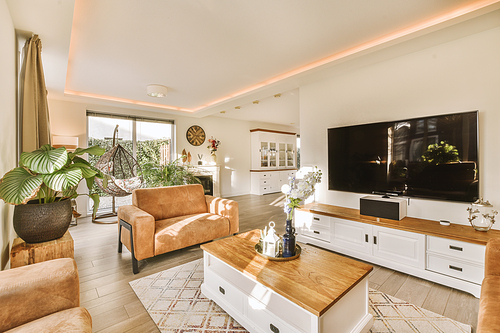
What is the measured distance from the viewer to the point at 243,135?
782 centimetres

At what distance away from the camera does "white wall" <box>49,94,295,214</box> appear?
466 centimetres

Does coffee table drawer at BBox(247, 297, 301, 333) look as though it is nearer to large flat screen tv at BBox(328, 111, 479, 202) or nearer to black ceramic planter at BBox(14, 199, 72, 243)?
black ceramic planter at BBox(14, 199, 72, 243)

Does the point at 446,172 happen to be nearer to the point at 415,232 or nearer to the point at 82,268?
the point at 415,232

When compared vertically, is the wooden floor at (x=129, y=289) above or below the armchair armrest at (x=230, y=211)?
below

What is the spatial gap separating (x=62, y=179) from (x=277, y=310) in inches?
60.1

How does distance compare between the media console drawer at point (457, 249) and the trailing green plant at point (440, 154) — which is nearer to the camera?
the media console drawer at point (457, 249)

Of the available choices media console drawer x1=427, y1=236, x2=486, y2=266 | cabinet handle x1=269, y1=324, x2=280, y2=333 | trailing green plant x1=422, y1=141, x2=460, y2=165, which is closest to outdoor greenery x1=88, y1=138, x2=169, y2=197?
cabinet handle x1=269, y1=324, x2=280, y2=333

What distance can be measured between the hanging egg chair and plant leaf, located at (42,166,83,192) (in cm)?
300

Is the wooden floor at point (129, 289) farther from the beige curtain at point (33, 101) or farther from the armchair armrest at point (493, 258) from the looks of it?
the beige curtain at point (33, 101)

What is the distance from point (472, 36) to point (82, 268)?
4773 millimetres

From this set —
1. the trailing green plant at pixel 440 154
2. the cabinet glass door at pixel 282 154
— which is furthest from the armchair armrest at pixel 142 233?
the cabinet glass door at pixel 282 154

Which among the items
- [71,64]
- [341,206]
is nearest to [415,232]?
[341,206]

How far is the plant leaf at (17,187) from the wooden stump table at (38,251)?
0.43 metres

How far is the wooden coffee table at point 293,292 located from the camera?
1.29 metres
